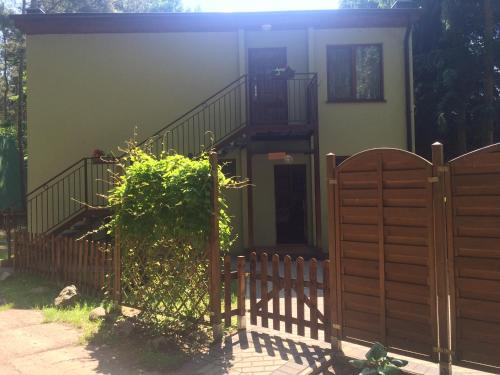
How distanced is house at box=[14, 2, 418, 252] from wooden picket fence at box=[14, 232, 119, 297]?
2666 millimetres

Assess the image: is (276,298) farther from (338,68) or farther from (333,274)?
(338,68)

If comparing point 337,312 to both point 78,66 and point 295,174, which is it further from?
point 78,66

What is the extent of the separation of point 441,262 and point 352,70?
8994mm

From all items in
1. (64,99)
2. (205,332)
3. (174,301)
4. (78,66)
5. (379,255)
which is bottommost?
(205,332)

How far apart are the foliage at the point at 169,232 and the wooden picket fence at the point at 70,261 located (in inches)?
30.4

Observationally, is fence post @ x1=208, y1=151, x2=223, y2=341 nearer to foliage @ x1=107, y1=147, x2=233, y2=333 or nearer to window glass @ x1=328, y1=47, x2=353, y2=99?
foliage @ x1=107, y1=147, x2=233, y2=333

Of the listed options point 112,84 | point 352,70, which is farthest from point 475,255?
point 112,84

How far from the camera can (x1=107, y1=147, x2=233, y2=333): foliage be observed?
16.9 ft

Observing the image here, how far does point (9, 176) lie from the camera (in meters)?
21.7

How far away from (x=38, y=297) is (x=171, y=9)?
26124mm

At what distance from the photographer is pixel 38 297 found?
7.57m

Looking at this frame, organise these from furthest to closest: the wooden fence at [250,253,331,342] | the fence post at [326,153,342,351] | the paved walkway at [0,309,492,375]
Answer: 1. the wooden fence at [250,253,331,342]
2. the fence post at [326,153,342,351]
3. the paved walkway at [0,309,492,375]

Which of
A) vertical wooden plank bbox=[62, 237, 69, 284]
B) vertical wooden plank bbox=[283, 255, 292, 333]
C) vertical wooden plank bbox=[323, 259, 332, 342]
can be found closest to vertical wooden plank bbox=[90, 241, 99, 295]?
vertical wooden plank bbox=[62, 237, 69, 284]

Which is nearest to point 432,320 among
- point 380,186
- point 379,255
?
point 379,255
